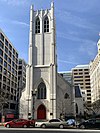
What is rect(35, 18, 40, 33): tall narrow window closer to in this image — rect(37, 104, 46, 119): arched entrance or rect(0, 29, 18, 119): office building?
rect(37, 104, 46, 119): arched entrance

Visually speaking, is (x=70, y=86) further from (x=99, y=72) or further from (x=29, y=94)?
(x=99, y=72)

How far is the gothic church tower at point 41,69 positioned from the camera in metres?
50.4

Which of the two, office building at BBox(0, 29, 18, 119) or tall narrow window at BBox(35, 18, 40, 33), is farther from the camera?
office building at BBox(0, 29, 18, 119)

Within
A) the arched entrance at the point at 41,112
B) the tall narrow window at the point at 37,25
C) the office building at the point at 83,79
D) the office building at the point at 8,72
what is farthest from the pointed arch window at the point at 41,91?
the office building at the point at 83,79

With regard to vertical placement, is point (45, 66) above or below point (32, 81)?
above

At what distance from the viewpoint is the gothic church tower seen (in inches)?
1984

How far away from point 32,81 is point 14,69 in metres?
45.9

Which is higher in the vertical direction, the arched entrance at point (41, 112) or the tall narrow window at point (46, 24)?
the tall narrow window at point (46, 24)

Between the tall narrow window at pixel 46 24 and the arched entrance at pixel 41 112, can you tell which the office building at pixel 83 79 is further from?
the arched entrance at pixel 41 112

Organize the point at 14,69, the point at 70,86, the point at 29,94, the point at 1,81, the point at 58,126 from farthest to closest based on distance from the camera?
the point at 14,69
the point at 1,81
the point at 70,86
the point at 29,94
the point at 58,126

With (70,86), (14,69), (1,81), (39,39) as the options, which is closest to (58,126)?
(70,86)

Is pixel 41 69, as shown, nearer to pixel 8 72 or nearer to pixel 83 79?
pixel 8 72

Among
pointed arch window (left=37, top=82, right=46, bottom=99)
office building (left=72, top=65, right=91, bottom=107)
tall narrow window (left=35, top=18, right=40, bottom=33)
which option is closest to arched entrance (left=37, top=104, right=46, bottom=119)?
pointed arch window (left=37, top=82, right=46, bottom=99)

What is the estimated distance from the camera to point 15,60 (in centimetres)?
9838
